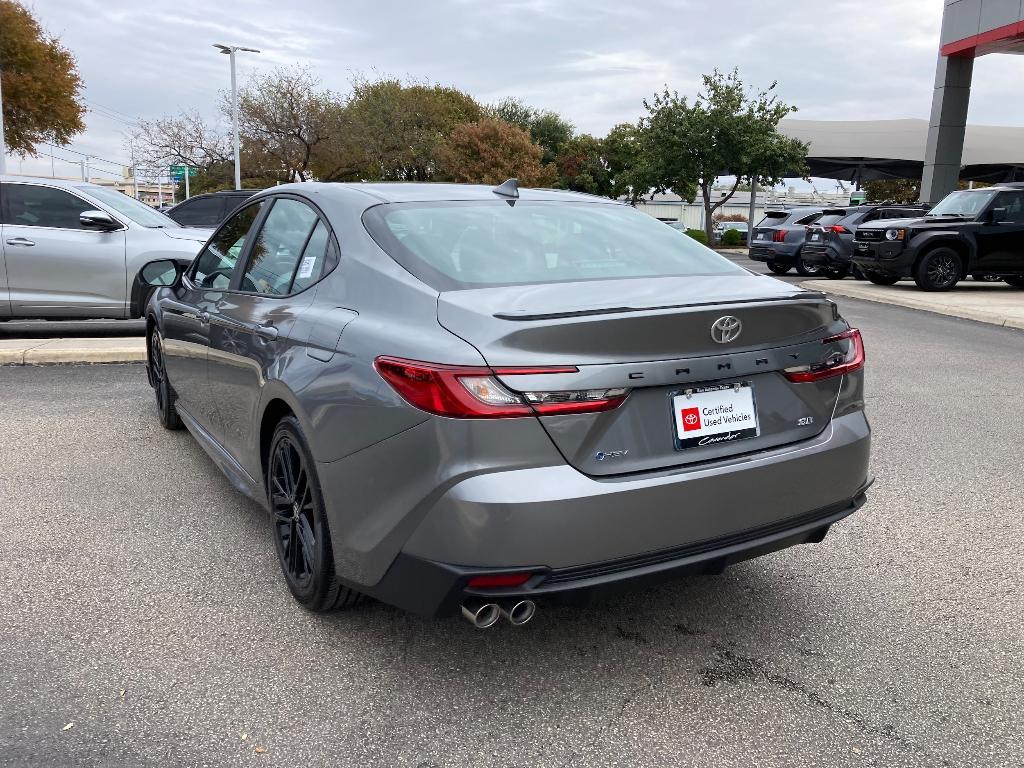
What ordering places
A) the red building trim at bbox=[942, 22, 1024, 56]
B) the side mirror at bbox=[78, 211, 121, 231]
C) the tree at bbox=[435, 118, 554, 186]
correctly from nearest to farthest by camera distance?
the side mirror at bbox=[78, 211, 121, 231] < the red building trim at bbox=[942, 22, 1024, 56] < the tree at bbox=[435, 118, 554, 186]

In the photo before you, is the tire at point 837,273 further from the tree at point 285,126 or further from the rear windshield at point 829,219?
the tree at point 285,126

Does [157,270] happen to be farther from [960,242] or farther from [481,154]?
[481,154]

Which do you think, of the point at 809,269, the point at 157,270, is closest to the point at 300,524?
the point at 157,270

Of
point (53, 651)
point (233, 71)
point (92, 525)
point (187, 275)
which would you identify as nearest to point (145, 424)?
point (187, 275)

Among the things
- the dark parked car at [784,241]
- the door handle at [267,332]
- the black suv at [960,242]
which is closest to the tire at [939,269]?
the black suv at [960,242]

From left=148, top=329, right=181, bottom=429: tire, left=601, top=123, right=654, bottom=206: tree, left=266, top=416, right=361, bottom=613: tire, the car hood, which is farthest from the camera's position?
left=601, top=123, right=654, bottom=206: tree

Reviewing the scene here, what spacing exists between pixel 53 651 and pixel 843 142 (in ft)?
180

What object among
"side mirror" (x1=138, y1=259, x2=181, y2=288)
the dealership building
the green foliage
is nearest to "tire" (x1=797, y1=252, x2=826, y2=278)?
the dealership building

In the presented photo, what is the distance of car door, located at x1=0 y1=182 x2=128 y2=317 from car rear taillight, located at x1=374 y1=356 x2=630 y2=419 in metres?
7.99

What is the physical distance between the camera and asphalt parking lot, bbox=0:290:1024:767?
2533 mm

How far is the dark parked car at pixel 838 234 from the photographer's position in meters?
19.6

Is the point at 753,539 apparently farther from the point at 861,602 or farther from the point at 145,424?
the point at 145,424

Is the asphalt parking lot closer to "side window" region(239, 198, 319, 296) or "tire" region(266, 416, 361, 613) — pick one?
"tire" region(266, 416, 361, 613)

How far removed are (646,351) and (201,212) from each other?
44.1 feet
